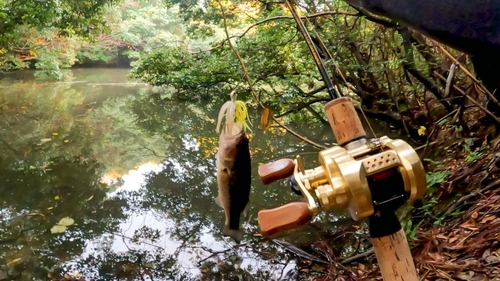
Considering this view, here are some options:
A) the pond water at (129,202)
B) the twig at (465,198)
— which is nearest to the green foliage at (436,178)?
the twig at (465,198)

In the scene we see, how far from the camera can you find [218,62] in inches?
270

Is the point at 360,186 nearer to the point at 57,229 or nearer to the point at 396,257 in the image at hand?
the point at 396,257

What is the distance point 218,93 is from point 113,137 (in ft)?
9.72

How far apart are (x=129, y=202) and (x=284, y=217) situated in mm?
3403

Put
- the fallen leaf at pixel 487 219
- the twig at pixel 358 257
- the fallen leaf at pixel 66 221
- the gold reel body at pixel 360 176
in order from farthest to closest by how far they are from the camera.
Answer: the fallen leaf at pixel 66 221 → the twig at pixel 358 257 → the fallen leaf at pixel 487 219 → the gold reel body at pixel 360 176

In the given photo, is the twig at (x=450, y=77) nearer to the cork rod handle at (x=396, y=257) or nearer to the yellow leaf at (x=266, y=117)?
the yellow leaf at (x=266, y=117)

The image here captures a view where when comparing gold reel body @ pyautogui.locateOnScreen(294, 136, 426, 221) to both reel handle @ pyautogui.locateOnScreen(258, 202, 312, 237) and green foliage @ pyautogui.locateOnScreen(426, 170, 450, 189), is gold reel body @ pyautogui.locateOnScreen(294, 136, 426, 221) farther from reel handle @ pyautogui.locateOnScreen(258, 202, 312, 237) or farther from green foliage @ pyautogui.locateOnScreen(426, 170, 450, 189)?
green foliage @ pyautogui.locateOnScreen(426, 170, 450, 189)

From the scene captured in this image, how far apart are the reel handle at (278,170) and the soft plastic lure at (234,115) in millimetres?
Result: 433

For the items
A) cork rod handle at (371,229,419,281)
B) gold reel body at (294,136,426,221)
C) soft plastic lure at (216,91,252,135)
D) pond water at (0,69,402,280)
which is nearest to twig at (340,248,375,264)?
pond water at (0,69,402,280)

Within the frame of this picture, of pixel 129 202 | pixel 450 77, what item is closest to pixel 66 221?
pixel 129 202

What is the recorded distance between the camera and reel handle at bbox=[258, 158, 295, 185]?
86 cm

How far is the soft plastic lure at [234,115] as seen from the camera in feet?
4.23

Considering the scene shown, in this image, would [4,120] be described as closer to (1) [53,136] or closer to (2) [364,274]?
(1) [53,136]

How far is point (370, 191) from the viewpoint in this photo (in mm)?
693
